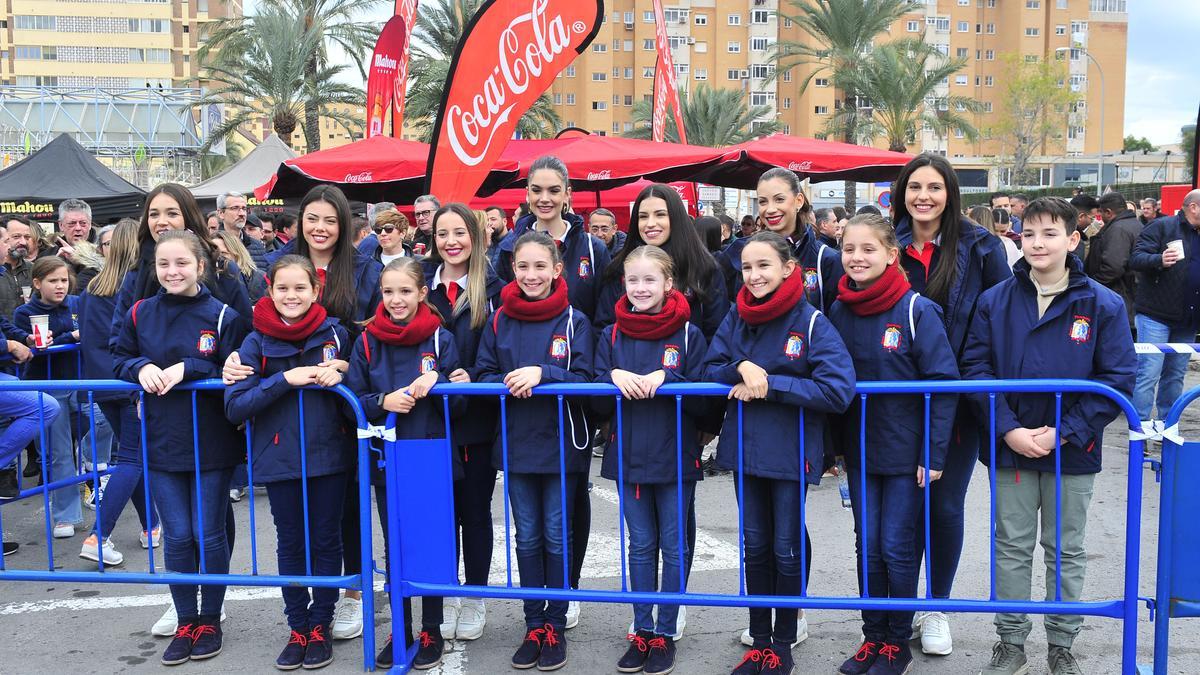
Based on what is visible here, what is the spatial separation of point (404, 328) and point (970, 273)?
245cm

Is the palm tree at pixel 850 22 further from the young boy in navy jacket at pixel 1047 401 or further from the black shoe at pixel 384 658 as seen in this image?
the black shoe at pixel 384 658

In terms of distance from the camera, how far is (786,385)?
3.73 m

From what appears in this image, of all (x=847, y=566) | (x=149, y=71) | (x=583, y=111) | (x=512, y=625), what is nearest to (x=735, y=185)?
(x=847, y=566)

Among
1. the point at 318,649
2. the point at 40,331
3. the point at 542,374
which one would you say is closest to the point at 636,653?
the point at 542,374

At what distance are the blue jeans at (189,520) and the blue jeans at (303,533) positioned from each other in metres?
0.27

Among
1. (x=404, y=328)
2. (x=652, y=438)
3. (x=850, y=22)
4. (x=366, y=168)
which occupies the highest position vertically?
(x=850, y=22)

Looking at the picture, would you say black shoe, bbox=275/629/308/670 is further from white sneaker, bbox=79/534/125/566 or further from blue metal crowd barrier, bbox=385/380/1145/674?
white sneaker, bbox=79/534/125/566

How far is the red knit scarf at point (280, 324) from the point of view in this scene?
13.5 ft

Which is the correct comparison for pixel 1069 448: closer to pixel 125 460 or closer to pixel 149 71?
pixel 125 460

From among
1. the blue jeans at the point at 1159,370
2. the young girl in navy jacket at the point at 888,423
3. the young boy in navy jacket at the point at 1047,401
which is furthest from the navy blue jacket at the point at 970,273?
the blue jeans at the point at 1159,370

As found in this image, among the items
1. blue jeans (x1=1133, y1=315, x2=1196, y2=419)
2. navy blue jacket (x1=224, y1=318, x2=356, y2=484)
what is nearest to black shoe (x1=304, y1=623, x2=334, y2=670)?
navy blue jacket (x1=224, y1=318, x2=356, y2=484)

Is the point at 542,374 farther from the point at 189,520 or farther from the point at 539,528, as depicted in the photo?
the point at 189,520

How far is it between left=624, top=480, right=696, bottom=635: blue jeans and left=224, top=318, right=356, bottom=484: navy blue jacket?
1270 millimetres

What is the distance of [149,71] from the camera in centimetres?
8962
